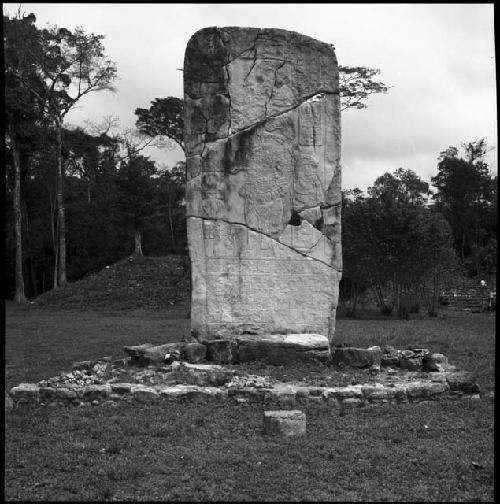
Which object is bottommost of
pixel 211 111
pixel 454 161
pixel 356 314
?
pixel 356 314

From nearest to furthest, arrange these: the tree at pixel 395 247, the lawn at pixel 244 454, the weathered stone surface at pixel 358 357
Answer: the lawn at pixel 244 454 → the weathered stone surface at pixel 358 357 → the tree at pixel 395 247

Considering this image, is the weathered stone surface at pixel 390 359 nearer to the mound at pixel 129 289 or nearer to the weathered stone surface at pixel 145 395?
the weathered stone surface at pixel 145 395

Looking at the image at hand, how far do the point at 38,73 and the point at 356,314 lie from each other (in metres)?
20.5

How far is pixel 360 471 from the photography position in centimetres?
563

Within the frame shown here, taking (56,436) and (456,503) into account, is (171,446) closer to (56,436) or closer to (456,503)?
(56,436)

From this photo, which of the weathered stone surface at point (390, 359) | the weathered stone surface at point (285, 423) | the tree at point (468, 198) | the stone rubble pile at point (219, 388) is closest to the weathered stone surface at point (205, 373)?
the stone rubble pile at point (219, 388)

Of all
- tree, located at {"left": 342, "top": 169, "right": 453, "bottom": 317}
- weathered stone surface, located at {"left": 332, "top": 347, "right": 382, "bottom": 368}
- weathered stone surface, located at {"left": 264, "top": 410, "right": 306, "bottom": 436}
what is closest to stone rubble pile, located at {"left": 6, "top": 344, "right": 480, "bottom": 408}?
weathered stone surface, located at {"left": 332, "top": 347, "right": 382, "bottom": 368}

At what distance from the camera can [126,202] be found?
3362 cm

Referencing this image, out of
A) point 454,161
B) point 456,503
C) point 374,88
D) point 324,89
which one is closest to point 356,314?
point 374,88

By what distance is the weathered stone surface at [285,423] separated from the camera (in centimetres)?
673

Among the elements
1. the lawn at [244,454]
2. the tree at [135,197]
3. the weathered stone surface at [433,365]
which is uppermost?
the tree at [135,197]

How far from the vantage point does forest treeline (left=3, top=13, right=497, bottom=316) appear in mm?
24422

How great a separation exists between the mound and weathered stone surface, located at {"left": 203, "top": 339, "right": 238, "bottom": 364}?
649 inches

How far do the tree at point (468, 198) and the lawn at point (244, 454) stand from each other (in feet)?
120
